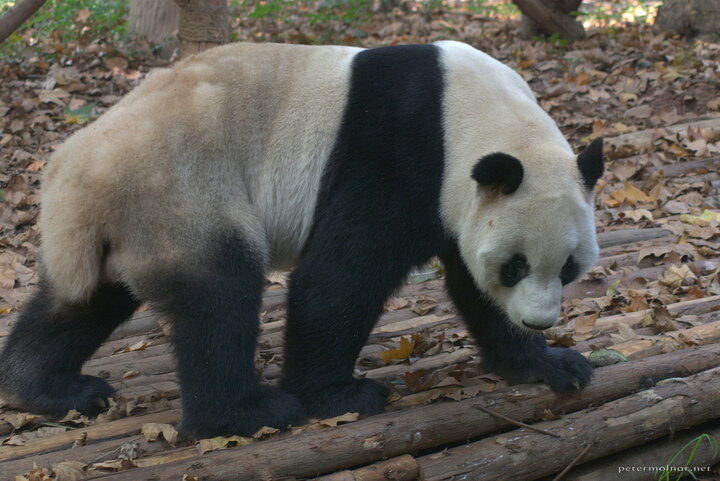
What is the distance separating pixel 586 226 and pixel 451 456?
1.18 meters

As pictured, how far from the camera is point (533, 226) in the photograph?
11.5 ft

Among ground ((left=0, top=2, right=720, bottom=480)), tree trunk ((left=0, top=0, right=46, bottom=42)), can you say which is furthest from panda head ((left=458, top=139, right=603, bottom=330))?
tree trunk ((left=0, top=0, right=46, bottom=42))

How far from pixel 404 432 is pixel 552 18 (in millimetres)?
8489

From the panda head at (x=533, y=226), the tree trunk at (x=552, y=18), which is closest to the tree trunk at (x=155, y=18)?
the tree trunk at (x=552, y=18)

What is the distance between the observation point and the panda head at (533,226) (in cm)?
350

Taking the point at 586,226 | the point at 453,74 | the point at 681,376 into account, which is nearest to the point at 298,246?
the point at 453,74

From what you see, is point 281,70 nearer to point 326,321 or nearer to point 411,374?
point 326,321

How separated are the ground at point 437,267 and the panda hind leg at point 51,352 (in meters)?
0.10

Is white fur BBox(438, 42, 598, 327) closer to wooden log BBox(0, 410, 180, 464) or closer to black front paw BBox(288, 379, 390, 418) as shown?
black front paw BBox(288, 379, 390, 418)

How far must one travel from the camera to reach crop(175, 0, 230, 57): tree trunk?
24.0ft

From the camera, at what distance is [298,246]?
4.09m

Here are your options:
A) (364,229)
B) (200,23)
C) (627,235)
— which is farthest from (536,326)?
(200,23)

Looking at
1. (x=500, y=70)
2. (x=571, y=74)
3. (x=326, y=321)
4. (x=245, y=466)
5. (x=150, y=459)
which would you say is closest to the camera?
(x=245, y=466)

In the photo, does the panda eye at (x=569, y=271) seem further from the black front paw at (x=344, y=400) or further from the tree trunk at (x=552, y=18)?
the tree trunk at (x=552, y=18)
